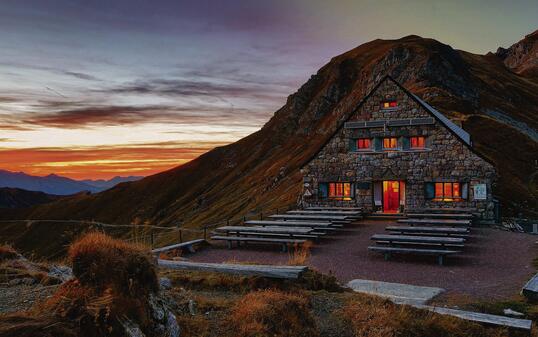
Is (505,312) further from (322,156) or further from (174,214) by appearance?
(174,214)

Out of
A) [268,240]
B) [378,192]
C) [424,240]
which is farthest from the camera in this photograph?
[378,192]

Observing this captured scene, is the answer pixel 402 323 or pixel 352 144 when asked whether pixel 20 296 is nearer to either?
pixel 402 323

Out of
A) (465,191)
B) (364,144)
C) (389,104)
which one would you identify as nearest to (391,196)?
(364,144)

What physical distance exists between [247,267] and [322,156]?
21.1 m

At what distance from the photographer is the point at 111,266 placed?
568cm

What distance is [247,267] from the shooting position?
10.7 m

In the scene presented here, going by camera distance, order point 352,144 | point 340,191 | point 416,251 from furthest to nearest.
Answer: point 340,191
point 352,144
point 416,251

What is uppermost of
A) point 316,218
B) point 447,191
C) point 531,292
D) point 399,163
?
point 399,163

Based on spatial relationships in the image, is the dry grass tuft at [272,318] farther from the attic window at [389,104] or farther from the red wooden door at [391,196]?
the attic window at [389,104]

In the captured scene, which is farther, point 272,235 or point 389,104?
point 389,104

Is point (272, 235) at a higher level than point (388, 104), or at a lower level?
lower

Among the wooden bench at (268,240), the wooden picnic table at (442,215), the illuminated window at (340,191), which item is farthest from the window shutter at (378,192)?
the wooden bench at (268,240)

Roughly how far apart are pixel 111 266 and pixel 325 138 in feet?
282

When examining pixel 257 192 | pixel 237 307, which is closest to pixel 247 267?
pixel 237 307
